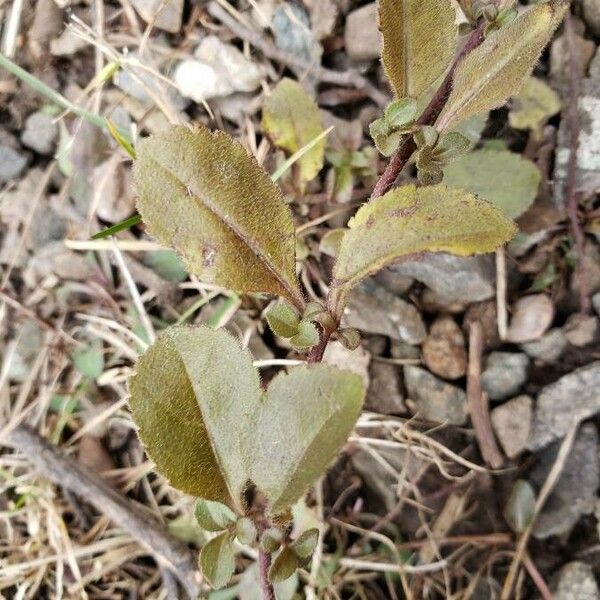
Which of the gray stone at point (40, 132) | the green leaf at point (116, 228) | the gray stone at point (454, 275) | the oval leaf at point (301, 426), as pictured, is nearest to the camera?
the oval leaf at point (301, 426)

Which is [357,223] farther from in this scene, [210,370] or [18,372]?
[18,372]

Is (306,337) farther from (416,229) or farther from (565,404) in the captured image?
(565,404)

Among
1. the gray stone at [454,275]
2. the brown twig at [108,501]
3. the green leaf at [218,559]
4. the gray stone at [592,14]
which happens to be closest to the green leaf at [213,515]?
the green leaf at [218,559]

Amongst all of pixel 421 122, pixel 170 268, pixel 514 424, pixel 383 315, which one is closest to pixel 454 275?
pixel 383 315

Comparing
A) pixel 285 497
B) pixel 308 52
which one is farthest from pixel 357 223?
pixel 308 52

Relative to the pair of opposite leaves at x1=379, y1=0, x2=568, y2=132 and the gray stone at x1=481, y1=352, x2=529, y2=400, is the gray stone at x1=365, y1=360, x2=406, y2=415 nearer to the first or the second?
the gray stone at x1=481, y1=352, x2=529, y2=400

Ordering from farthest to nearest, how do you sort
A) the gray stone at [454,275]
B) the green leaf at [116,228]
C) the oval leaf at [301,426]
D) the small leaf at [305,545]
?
the gray stone at [454,275] → the green leaf at [116,228] → the small leaf at [305,545] → the oval leaf at [301,426]

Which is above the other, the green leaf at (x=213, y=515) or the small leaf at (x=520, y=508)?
the green leaf at (x=213, y=515)

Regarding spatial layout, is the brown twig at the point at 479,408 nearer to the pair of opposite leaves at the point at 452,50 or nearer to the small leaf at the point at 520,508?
the small leaf at the point at 520,508
